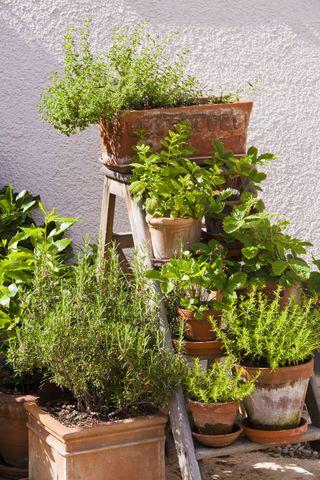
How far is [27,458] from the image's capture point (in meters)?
3.99

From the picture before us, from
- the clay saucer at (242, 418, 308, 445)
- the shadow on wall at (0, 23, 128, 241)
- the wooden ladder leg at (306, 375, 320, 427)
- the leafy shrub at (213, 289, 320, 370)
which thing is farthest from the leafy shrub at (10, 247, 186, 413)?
the shadow on wall at (0, 23, 128, 241)

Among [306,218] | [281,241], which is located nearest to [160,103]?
[281,241]

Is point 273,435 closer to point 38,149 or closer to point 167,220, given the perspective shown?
point 167,220

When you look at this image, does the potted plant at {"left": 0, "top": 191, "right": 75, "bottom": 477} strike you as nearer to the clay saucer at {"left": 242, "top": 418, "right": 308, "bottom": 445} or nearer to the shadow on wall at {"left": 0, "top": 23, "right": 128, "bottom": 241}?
the shadow on wall at {"left": 0, "top": 23, "right": 128, "bottom": 241}

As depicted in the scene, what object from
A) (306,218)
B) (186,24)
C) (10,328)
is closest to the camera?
(10,328)

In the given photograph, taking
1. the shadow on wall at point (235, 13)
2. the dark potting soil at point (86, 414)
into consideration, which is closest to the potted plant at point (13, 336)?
the dark potting soil at point (86, 414)

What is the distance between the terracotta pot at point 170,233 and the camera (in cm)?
368

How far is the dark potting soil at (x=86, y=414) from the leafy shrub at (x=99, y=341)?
3cm

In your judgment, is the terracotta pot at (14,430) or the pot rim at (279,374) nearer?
the pot rim at (279,374)

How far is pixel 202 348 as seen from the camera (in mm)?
3648

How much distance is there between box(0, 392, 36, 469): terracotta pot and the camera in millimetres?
3895

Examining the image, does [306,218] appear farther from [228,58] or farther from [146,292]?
[146,292]

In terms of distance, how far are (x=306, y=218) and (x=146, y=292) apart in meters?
1.64

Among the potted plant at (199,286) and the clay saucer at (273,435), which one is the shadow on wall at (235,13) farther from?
the clay saucer at (273,435)
